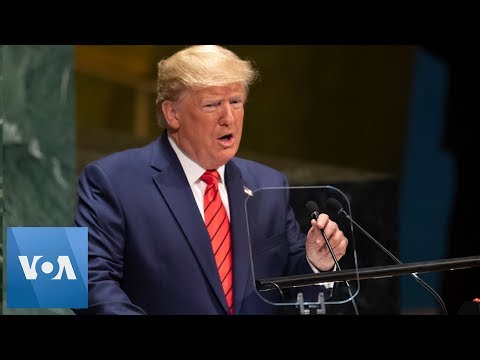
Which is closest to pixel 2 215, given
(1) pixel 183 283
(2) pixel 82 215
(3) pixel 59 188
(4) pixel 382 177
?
(3) pixel 59 188

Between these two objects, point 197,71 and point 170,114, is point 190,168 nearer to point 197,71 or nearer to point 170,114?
point 170,114

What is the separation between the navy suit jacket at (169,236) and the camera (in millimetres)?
4691

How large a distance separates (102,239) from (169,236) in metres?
0.31

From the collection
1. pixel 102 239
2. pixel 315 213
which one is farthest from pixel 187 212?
pixel 315 213

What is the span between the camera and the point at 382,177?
5.46 meters

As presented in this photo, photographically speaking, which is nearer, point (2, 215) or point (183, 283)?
point (183, 283)

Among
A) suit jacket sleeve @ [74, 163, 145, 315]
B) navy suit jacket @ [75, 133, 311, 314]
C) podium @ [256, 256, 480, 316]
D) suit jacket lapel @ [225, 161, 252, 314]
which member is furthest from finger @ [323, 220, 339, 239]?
suit jacket sleeve @ [74, 163, 145, 315]

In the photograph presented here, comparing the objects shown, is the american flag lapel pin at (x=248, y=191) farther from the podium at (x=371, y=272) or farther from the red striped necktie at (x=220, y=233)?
the podium at (x=371, y=272)

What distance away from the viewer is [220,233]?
4820mm

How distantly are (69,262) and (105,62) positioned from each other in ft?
3.56

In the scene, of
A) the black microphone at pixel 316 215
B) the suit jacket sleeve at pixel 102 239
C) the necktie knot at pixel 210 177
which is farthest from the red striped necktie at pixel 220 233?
the black microphone at pixel 316 215
